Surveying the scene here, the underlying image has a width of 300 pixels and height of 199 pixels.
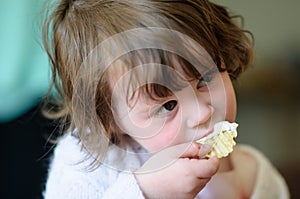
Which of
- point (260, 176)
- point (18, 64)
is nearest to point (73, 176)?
point (260, 176)

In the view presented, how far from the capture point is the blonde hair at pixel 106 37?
1.72ft

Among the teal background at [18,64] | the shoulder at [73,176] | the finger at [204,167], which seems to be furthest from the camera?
the teal background at [18,64]

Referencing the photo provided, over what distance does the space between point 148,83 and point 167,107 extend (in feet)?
0.10

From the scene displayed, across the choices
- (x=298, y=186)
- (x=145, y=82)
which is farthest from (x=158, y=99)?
(x=298, y=186)

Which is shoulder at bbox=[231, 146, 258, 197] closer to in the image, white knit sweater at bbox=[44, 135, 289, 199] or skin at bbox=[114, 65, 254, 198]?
white knit sweater at bbox=[44, 135, 289, 199]

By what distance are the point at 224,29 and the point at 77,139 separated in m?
0.22

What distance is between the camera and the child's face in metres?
0.52

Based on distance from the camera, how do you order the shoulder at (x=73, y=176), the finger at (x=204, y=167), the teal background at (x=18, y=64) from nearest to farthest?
the finger at (x=204, y=167) < the shoulder at (x=73, y=176) < the teal background at (x=18, y=64)

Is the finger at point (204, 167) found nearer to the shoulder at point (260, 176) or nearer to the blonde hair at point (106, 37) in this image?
the blonde hair at point (106, 37)

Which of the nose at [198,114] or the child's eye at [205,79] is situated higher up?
the child's eye at [205,79]

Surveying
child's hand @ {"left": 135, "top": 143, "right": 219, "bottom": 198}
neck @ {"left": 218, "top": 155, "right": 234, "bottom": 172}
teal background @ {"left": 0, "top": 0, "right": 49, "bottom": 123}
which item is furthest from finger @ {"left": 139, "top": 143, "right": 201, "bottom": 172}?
teal background @ {"left": 0, "top": 0, "right": 49, "bottom": 123}

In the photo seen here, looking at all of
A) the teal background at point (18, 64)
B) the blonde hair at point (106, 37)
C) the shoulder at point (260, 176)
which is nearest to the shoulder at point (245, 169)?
the shoulder at point (260, 176)

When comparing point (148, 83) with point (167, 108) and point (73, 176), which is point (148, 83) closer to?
point (167, 108)

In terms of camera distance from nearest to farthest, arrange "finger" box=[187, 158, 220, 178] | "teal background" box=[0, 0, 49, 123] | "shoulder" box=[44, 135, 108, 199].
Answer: "finger" box=[187, 158, 220, 178] → "shoulder" box=[44, 135, 108, 199] → "teal background" box=[0, 0, 49, 123]
